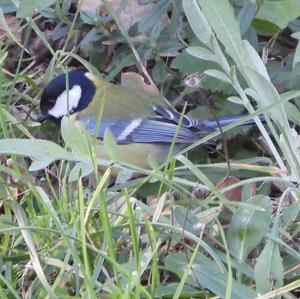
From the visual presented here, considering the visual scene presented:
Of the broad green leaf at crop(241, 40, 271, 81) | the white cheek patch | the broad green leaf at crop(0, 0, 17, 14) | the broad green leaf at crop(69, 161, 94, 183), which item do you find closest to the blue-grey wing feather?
the white cheek patch

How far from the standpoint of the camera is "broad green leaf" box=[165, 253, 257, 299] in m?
1.68

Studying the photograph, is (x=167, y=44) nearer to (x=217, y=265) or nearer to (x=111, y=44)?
(x=111, y=44)

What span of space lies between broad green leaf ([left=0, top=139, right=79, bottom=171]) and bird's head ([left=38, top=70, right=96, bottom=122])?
0.94 meters

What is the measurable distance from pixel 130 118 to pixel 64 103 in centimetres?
22

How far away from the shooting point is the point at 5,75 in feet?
9.96

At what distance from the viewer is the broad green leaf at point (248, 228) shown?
175 centimetres

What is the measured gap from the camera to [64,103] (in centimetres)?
304

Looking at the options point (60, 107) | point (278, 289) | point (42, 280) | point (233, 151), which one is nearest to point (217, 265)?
point (278, 289)

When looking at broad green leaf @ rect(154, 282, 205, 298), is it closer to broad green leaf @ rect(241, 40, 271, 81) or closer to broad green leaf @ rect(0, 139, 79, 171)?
broad green leaf @ rect(0, 139, 79, 171)

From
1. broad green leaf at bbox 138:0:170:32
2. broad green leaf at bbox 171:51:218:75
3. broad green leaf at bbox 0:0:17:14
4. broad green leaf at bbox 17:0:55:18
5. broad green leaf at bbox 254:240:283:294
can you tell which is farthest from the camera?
broad green leaf at bbox 0:0:17:14

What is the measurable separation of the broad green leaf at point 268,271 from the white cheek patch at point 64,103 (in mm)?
1205

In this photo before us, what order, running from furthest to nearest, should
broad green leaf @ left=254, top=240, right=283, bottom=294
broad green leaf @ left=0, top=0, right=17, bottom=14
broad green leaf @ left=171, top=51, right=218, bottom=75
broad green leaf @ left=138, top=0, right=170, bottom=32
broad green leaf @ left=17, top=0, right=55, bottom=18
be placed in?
broad green leaf @ left=0, top=0, right=17, bottom=14 → broad green leaf @ left=138, top=0, right=170, bottom=32 → broad green leaf @ left=171, top=51, right=218, bottom=75 → broad green leaf @ left=17, top=0, right=55, bottom=18 → broad green leaf @ left=254, top=240, right=283, bottom=294

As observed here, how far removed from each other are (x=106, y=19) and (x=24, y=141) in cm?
120

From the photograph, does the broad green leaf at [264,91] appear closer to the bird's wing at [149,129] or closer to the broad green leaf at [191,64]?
the broad green leaf at [191,64]
